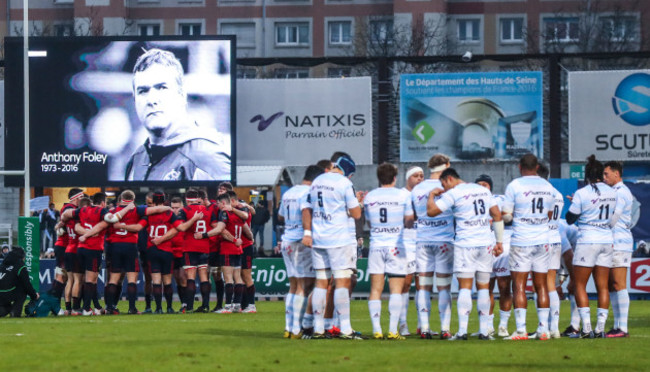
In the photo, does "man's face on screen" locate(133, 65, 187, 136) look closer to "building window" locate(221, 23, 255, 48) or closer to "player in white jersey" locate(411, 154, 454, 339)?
"player in white jersey" locate(411, 154, 454, 339)

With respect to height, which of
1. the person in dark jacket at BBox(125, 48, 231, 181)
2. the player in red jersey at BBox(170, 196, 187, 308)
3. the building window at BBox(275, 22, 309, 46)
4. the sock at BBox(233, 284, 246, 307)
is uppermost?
the building window at BBox(275, 22, 309, 46)

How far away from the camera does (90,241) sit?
2230cm

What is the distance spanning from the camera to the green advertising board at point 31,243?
26969 mm

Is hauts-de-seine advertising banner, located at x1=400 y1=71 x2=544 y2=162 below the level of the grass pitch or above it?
above

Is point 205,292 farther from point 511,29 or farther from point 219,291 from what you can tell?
point 511,29

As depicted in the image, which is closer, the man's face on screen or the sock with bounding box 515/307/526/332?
the sock with bounding box 515/307/526/332

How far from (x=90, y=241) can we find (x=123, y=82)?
11.8 m

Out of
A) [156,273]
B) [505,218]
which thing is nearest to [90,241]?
[156,273]

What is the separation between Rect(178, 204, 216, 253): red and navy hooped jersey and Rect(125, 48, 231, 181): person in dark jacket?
990cm

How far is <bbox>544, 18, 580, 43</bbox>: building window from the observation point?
76.9 meters

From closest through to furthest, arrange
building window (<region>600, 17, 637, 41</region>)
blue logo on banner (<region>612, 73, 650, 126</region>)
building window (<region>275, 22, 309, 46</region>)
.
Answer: blue logo on banner (<region>612, 73, 650, 126</region>) < building window (<region>600, 17, 637, 41</region>) < building window (<region>275, 22, 309, 46</region>)

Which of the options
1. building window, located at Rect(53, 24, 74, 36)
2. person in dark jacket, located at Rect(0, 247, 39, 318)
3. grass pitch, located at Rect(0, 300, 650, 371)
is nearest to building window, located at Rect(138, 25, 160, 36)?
building window, located at Rect(53, 24, 74, 36)

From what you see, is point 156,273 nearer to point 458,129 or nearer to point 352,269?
point 352,269

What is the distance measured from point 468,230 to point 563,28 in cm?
6644
